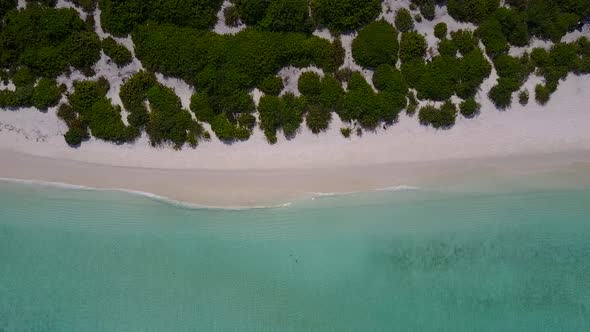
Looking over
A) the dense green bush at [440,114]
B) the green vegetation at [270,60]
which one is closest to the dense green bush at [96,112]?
the green vegetation at [270,60]

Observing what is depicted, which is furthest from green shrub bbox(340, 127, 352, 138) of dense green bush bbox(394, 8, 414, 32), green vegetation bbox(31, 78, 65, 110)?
green vegetation bbox(31, 78, 65, 110)

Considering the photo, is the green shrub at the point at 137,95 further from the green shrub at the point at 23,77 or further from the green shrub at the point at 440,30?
the green shrub at the point at 440,30

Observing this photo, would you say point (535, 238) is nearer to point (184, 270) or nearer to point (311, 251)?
point (311, 251)

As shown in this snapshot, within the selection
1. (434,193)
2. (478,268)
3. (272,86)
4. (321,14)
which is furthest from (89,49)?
(478,268)

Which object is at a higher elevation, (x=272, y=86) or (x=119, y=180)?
(x=272, y=86)

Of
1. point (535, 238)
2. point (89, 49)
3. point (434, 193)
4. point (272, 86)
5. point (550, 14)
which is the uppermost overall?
point (550, 14)

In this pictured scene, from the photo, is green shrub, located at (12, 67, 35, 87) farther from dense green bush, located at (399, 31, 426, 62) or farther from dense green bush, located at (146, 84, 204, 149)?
dense green bush, located at (399, 31, 426, 62)
